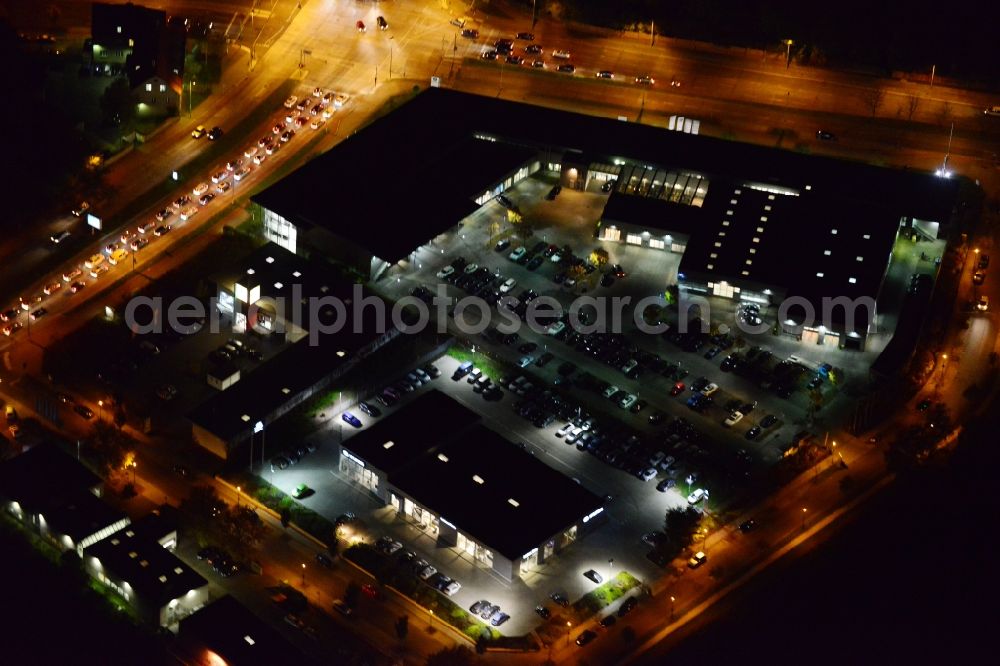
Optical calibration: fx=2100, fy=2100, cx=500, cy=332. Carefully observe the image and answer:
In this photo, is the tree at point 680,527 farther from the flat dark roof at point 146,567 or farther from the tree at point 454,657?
the flat dark roof at point 146,567

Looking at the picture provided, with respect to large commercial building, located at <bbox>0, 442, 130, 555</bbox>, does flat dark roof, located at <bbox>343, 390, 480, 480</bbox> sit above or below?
above

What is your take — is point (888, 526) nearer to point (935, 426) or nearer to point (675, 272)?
point (935, 426)

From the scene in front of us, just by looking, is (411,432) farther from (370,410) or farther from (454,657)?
(454,657)

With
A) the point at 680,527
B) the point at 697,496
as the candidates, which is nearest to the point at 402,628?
the point at 680,527

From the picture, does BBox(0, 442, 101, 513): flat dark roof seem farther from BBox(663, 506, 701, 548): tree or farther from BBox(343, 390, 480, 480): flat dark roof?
BBox(663, 506, 701, 548): tree

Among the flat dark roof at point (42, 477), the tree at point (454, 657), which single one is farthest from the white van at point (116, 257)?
the tree at point (454, 657)

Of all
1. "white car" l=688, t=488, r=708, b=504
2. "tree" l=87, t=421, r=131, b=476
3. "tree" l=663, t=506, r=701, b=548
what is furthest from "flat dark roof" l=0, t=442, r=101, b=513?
"white car" l=688, t=488, r=708, b=504
